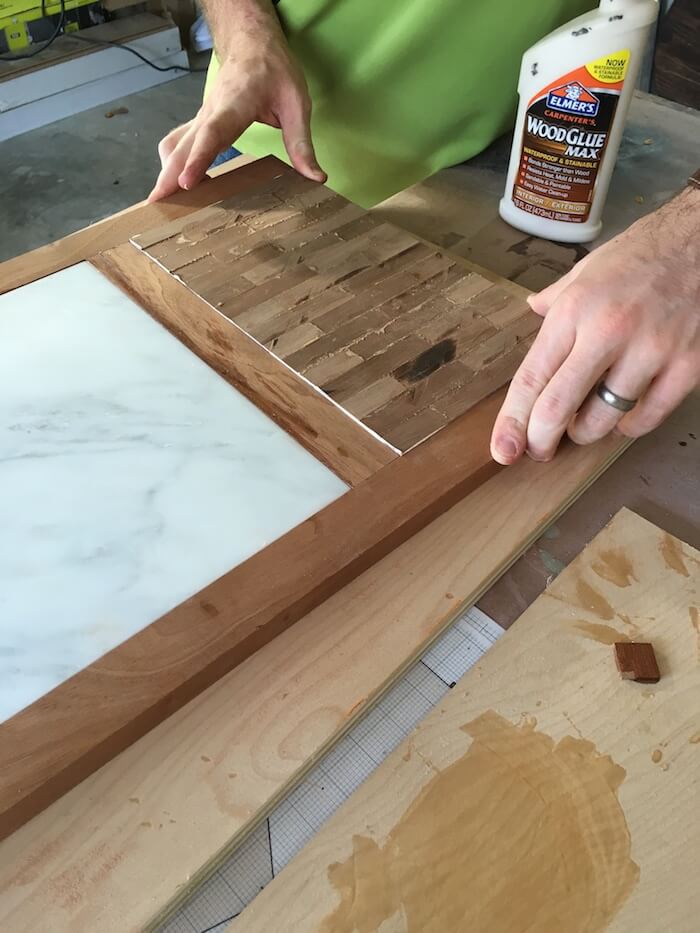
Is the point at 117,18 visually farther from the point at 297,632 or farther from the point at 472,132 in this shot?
the point at 297,632

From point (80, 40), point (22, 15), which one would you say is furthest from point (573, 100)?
point (80, 40)


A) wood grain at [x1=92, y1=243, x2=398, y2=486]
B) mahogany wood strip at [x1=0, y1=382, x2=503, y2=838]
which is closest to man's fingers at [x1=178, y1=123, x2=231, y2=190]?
wood grain at [x1=92, y1=243, x2=398, y2=486]

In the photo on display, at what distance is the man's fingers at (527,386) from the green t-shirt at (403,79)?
1.98ft

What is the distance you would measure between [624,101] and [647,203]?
0.26 metres

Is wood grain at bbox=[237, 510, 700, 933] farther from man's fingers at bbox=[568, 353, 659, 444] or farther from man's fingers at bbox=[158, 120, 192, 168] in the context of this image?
man's fingers at bbox=[158, 120, 192, 168]

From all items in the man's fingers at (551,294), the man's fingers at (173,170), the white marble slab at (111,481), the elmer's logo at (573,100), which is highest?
the elmer's logo at (573,100)

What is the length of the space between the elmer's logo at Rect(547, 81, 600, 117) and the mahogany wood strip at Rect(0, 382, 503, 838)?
43 cm

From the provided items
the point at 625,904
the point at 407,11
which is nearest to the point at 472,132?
the point at 407,11

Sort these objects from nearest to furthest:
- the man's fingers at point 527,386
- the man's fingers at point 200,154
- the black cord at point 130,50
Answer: the man's fingers at point 527,386, the man's fingers at point 200,154, the black cord at point 130,50

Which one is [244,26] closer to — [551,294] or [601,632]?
[551,294]

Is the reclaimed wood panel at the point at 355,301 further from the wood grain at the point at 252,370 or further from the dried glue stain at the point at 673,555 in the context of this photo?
the dried glue stain at the point at 673,555

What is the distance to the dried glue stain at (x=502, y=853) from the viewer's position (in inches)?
18.6

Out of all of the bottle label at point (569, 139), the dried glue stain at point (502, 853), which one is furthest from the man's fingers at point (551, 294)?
the dried glue stain at point (502, 853)

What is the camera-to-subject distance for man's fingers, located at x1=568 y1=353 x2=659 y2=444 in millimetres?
684
